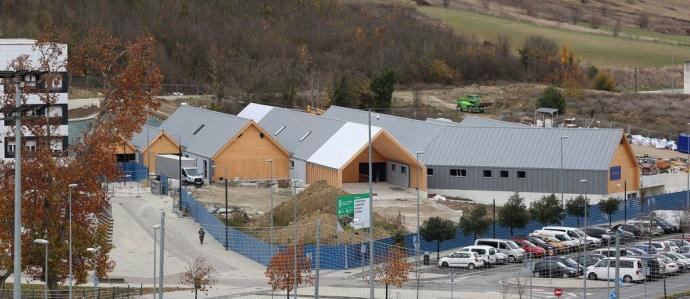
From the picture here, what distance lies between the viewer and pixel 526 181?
5844 cm

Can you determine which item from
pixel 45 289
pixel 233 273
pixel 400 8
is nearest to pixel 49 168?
pixel 45 289

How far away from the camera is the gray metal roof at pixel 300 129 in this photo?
6500 centimetres

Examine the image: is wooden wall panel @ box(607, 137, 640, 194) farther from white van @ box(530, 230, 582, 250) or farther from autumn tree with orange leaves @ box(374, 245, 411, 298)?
autumn tree with orange leaves @ box(374, 245, 411, 298)

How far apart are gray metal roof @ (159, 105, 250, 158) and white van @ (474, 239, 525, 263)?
21456 mm

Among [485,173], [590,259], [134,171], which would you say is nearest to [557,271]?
[590,259]

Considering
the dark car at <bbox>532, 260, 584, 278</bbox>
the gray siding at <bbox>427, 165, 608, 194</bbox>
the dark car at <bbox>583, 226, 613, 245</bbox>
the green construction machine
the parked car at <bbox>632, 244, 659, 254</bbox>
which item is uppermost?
the green construction machine

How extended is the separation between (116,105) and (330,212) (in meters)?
10.6

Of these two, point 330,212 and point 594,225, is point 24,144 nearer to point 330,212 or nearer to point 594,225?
point 330,212

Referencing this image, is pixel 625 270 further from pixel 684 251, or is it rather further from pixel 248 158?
pixel 248 158

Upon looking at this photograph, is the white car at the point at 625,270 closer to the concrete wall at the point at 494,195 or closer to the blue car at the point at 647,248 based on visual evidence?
the blue car at the point at 647,248

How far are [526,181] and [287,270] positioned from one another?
72.8 feet

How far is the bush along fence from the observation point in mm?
44656

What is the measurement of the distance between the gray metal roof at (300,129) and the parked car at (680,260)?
2306 cm

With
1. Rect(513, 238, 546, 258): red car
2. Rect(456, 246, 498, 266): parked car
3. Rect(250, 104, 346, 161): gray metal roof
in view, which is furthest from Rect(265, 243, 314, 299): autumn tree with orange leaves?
Rect(250, 104, 346, 161): gray metal roof
